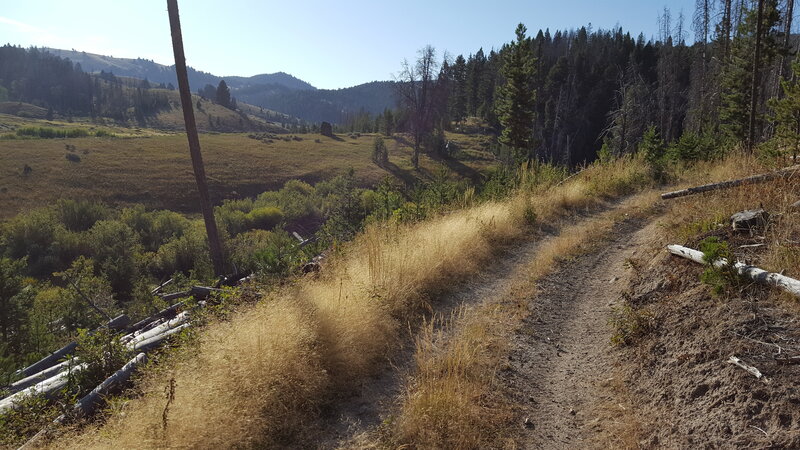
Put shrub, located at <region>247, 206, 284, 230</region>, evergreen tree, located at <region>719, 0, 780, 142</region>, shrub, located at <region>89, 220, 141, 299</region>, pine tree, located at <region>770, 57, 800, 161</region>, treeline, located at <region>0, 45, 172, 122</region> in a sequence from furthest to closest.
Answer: treeline, located at <region>0, 45, 172, 122</region> < shrub, located at <region>247, 206, 284, 230</region> < shrub, located at <region>89, 220, 141, 299</region> < evergreen tree, located at <region>719, 0, 780, 142</region> < pine tree, located at <region>770, 57, 800, 161</region>

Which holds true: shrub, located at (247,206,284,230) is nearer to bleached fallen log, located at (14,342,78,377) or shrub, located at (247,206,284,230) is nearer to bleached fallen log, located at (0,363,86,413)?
bleached fallen log, located at (14,342,78,377)

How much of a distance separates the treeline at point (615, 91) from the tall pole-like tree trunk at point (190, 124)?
521 inches

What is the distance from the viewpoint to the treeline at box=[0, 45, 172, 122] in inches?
5006

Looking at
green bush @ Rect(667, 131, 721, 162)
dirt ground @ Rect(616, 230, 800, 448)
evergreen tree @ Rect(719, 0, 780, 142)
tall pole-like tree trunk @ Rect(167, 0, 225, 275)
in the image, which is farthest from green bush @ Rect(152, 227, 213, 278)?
evergreen tree @ Rect(719, 0, 780, 142)

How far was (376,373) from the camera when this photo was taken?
439 centimetres

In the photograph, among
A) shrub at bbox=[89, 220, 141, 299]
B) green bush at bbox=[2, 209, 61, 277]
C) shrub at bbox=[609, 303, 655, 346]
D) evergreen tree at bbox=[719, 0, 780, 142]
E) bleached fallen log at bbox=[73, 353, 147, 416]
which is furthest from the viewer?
green bush at bbox=[2, 209, 61, 277]

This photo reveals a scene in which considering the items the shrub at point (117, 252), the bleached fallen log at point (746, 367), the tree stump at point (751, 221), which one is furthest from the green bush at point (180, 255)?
the bleached fallen log at point (746, 367)

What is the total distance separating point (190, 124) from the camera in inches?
447

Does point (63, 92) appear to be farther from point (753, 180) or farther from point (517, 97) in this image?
point (753, 180)

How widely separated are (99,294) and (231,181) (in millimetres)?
31302

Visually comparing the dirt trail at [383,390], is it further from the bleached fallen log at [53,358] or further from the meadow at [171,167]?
the meadow at [171,167]

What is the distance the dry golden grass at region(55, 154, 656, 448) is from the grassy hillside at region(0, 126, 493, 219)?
3767cm

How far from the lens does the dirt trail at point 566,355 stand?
3.59 m

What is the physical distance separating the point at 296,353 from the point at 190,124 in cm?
967
